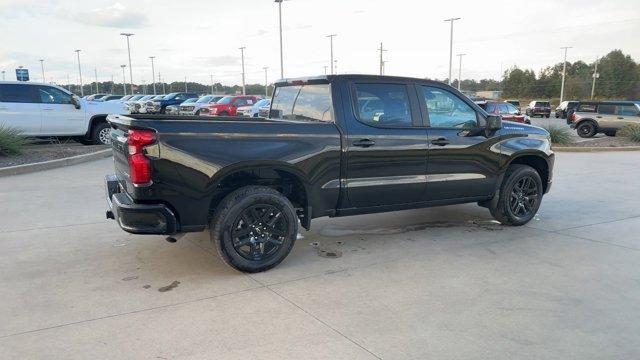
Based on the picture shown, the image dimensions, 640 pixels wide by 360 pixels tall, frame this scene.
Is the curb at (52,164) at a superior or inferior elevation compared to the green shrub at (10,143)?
inferior

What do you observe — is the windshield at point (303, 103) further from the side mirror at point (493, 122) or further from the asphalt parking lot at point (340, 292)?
the side mirror at point (493, 122)

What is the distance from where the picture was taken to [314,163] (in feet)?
15.9

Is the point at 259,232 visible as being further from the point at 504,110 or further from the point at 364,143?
the point at 504,110

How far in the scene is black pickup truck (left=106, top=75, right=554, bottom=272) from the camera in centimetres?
425

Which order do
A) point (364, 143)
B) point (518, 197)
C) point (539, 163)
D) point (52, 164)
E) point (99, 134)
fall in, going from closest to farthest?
point (364, 143) < point (518, 197) < point (539, 163) < point (52, 164) < point (99, 134)

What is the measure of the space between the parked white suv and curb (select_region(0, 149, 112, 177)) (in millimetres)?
1101

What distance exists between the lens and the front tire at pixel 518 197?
6289 mm

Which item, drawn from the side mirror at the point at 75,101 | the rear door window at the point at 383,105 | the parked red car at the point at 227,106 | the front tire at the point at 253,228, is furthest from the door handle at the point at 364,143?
the parked red car at the point at 227,106

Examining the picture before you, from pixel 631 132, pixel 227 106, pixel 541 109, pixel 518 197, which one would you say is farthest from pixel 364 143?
pixel 541 109

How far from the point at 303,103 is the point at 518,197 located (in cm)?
306

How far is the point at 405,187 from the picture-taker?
5.46 metres

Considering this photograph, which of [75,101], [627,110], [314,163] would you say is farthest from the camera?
[627,110]

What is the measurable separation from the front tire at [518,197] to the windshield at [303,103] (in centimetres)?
264

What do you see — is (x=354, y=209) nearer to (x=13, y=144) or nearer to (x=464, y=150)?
(x=464, y=150)
